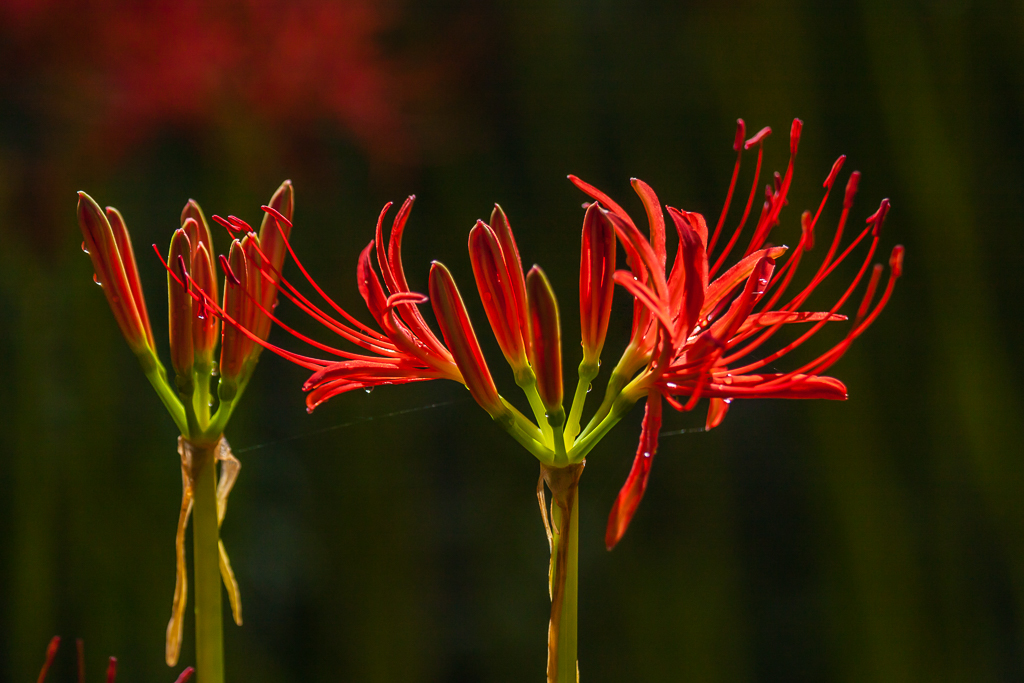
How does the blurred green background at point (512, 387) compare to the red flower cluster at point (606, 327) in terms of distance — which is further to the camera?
the blurred green background at point (512, 387)

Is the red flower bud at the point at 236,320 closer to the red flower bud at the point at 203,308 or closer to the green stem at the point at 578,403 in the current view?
the red flower bud at the point at 203,308

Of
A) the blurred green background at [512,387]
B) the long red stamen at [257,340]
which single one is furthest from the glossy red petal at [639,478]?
the blurred green background at [512,387]

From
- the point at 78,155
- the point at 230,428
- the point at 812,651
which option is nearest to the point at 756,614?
the point at 812,651

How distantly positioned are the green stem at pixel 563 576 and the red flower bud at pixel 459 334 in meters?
0.03

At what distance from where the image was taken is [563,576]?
0.24m

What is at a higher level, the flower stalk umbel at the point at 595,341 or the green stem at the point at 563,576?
the flower stalk umbel at the point at 595,341

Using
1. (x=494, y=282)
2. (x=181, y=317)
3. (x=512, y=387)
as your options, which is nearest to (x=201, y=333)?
(x=181, y=317)

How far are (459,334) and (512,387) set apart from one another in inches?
25.5

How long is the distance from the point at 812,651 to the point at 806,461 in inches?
8.8

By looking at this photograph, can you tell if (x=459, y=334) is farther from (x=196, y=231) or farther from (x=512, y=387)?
(x=512, y=387)

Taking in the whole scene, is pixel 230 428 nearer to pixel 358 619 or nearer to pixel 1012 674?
pixel 358 619

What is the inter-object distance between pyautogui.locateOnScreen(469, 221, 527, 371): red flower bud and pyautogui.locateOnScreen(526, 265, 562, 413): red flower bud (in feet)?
0.04

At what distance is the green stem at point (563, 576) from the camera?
24 centimetres

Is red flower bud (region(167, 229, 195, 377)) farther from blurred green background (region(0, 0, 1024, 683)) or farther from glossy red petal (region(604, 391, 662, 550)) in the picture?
blurred green background (region(0, 0, 1024, 683))
